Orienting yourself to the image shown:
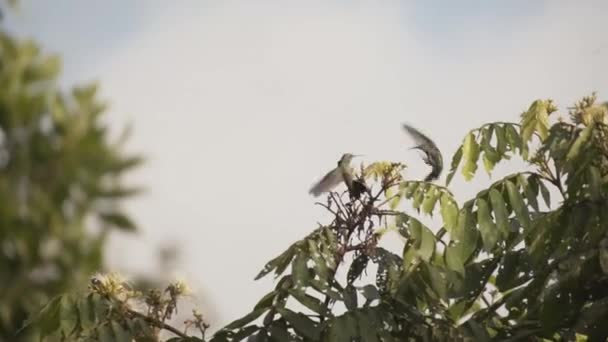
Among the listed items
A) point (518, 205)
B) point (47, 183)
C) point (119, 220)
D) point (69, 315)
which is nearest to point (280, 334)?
point (69, 315)

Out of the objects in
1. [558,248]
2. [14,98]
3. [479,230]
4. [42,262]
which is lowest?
[42,262]

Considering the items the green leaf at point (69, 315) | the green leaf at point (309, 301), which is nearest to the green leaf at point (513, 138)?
the green leaf at point (309, 301)

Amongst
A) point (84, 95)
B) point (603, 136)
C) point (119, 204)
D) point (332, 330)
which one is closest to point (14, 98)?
point (84, 95)

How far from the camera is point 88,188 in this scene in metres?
1.25

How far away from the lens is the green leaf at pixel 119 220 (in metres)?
1.29

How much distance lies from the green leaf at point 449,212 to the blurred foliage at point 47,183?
6.12 feet

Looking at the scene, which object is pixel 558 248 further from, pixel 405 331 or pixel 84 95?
pixel 84 95

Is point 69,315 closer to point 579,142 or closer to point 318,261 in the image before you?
point 318,261

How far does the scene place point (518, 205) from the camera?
2973 mm

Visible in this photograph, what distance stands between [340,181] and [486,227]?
0.52 metres

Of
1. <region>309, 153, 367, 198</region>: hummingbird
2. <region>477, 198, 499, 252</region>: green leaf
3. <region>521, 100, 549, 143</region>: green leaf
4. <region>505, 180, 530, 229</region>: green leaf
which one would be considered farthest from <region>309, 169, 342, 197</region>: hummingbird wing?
<region>521, 100, 549, 143</region>: green leaf

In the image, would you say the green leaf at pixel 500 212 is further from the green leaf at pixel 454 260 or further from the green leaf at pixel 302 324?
the green leaf at pixel 302 324

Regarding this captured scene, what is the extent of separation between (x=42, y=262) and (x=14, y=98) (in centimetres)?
24

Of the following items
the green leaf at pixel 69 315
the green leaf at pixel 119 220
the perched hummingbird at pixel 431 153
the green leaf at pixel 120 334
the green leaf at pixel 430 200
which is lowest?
the green leaf at pixel 119 220
